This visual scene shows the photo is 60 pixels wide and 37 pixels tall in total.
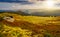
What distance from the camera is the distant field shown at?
142 cm

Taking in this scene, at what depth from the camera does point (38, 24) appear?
1.45 metres

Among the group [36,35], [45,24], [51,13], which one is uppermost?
[51,13]

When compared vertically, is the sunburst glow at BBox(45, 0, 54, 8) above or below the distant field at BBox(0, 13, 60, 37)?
above

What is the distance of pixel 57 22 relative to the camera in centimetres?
Result: 145

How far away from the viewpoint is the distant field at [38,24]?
4.66 ft

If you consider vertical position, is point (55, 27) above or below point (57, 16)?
below

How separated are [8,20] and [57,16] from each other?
56 cm

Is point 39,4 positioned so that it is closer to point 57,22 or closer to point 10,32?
point 57,22

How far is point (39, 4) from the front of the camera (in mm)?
1475

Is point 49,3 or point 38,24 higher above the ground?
point 49,3

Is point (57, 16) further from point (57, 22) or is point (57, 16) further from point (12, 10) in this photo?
point (12, 10)

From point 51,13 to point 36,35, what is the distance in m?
0.31

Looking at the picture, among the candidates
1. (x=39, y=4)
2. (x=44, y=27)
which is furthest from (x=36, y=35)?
(x=39, y=4)

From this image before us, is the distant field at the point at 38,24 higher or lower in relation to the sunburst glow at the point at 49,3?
lower
